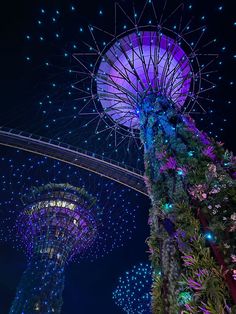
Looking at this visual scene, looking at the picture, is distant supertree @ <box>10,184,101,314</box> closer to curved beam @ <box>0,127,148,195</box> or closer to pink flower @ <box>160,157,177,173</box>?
curved beam @ <box>0,127,148,195</box>

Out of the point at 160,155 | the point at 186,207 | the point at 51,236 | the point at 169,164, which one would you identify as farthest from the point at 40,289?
the point at 186,207

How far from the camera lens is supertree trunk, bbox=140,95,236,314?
349 cm

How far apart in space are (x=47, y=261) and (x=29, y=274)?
136cm

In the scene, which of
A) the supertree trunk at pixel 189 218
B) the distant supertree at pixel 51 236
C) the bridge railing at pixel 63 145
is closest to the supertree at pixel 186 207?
the supertree trunk at pixel 189 218

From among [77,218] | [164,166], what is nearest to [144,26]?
[164,166]

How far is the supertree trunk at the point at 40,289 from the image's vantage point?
18016mm

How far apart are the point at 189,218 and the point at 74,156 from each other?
10161 mm

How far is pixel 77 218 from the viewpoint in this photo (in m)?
21.8

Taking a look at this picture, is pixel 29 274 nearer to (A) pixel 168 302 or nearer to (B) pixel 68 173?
(B) pixel 68 173

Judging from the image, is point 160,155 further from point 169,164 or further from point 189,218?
point 189,218

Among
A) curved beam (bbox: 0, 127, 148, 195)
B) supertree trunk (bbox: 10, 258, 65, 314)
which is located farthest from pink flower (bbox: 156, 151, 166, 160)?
supertree trunk (bbox: 10, 258, 65, 314)

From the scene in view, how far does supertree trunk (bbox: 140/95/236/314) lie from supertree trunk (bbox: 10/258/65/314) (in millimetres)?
15116

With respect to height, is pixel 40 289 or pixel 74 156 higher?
pixel 74 156

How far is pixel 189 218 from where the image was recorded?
172 inches
